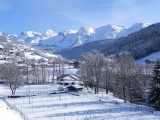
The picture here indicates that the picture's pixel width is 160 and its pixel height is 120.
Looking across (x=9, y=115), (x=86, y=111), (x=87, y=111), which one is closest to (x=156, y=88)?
(x=87, y=111)

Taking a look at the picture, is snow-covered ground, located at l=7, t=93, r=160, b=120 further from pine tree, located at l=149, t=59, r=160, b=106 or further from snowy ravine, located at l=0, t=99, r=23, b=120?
pine tree, located at l=149, t=59, r=160, b=106

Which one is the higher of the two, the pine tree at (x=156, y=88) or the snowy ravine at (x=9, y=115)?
the pine tree at (x=156, y=88)

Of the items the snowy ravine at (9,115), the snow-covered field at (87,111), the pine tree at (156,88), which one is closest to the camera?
the snowy ravine at (9,115)

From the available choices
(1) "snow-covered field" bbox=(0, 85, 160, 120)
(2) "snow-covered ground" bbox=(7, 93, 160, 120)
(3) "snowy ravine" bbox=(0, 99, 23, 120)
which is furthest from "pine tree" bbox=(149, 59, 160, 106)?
(3) "snowy ravine" bbox=(0, 99, 23, 120)

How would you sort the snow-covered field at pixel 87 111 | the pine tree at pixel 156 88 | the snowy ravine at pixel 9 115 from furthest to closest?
the pine tree at pixel 156 88
the snow-covered field at pixel 87 111
the snowy ravine at pixel 9 115

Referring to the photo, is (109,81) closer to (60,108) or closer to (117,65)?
(117,65)

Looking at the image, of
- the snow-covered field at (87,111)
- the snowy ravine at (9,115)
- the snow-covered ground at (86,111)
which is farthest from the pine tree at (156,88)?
the snowy ravine at (9,115)

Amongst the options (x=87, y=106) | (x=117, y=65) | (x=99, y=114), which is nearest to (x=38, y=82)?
(x=117, y=65)

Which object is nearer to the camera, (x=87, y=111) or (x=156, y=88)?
(x=87, y=111)

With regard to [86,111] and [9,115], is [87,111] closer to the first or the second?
[86,111]

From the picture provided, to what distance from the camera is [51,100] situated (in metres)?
69.6

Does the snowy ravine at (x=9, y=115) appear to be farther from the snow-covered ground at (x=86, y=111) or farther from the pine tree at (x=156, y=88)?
the pine tree at (x=156, y=88)

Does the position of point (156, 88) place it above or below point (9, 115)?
above

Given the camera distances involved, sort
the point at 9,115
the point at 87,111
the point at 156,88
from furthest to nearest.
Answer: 1. the point at 156,88
2. the point at 87,111
3. the point at 9,115
